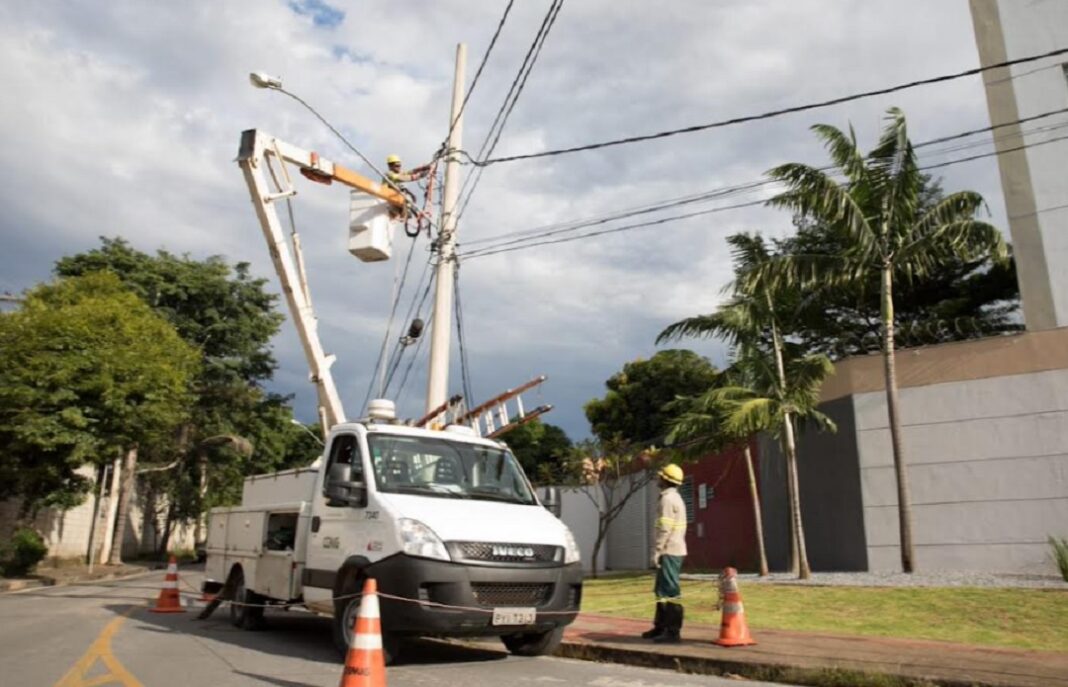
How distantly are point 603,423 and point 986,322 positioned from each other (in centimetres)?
2165

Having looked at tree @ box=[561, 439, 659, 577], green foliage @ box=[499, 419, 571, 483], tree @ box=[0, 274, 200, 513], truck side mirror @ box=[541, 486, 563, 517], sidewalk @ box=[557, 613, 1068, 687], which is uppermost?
green foliage @ box=[499, 419, 571, 483]

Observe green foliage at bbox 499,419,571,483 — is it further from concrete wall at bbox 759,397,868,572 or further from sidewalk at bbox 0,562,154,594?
concrete wall at bbox 759,397,868,572

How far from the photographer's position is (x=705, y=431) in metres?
17.1

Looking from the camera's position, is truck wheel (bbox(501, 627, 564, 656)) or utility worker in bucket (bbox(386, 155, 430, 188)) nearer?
truck wheel (bbox(501, 627, 564, 656))

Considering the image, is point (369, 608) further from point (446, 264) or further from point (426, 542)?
point (446, 264)

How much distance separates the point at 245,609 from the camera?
10.3 meters

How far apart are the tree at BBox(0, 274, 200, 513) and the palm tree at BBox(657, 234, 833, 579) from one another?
14.2m

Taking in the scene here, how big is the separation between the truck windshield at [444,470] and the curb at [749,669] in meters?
1.58

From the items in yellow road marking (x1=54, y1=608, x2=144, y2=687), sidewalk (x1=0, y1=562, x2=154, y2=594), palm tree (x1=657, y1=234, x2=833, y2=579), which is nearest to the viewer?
yellow road marking (x1=54, y1=608, x2=144, y2=687)

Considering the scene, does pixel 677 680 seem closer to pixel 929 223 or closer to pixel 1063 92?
pixel 929 223

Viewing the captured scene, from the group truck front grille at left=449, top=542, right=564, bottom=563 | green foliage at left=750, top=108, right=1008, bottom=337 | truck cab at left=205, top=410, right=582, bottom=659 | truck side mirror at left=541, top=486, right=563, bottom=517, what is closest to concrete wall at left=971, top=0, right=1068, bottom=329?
green foliage at left=750, top=108, right=1008, bottom=337

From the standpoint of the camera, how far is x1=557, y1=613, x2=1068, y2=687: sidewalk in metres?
6.16

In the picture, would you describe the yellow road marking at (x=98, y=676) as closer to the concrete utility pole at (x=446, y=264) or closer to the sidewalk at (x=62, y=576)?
the concrete utility pole at (x=446, y=264)

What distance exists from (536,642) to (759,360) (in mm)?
10494
